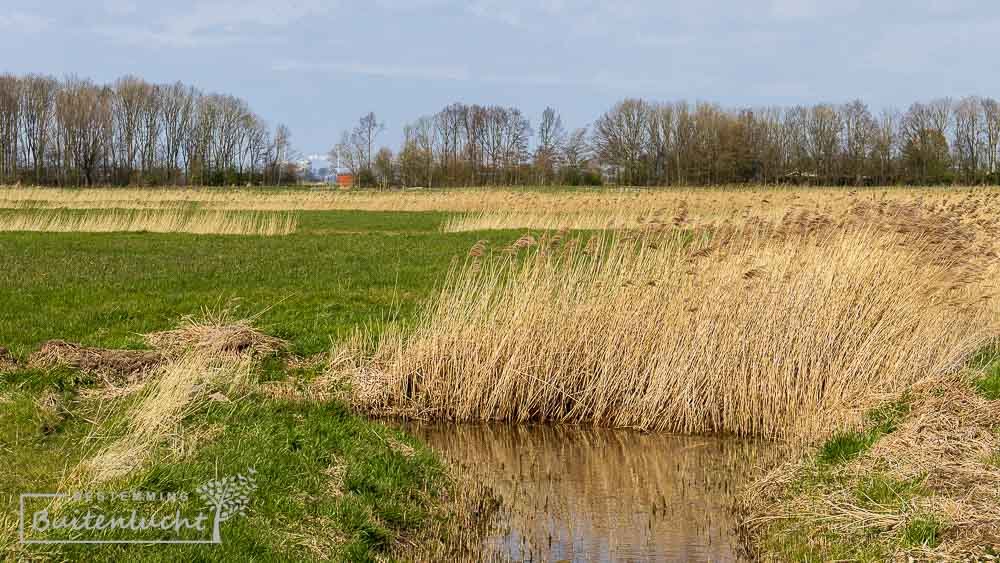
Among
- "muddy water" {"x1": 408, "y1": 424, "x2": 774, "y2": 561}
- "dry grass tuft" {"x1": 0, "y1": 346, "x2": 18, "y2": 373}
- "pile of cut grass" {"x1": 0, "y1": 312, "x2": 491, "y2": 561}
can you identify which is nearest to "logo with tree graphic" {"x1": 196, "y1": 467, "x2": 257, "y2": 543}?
"pile of cut grass" {"x1": 0, "y1": 312, "x2": 491, "y2": 561}

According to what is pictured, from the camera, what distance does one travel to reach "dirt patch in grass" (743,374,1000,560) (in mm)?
4844

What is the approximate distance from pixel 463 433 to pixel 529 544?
2.60 m

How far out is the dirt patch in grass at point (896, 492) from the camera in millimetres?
4844

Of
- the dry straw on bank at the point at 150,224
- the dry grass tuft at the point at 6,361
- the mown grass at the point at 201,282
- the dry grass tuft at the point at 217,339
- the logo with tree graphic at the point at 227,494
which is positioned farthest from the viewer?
the dry straw on bank at the point at 150,224

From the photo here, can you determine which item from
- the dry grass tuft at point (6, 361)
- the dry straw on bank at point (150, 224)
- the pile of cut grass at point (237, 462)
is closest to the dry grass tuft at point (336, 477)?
the pile of cut grass at point (237, 462)

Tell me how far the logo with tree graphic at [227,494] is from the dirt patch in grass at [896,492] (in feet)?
10.1

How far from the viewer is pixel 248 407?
7.17 metres

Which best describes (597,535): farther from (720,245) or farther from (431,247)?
(431,247)

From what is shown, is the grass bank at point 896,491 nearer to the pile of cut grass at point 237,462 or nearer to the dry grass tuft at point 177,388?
the pile of cut grass at point 237,462

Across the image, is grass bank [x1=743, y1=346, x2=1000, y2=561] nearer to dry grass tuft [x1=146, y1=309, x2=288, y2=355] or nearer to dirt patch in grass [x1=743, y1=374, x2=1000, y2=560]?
dirt patch in grass [x1=743, y1=374, x2=1000, y2=560]

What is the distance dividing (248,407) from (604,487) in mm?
2797

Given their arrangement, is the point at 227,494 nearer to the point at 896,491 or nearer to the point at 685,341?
the point at 896,491

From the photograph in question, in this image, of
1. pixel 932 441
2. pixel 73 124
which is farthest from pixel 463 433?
pixel 73 124

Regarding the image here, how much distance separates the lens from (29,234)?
23547mm
